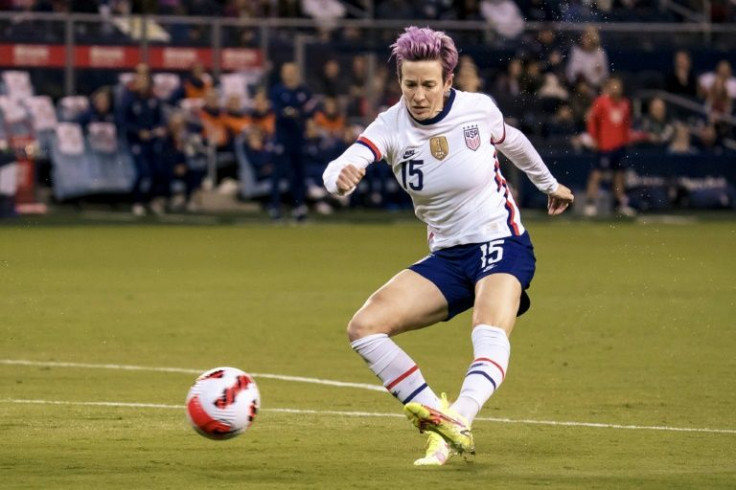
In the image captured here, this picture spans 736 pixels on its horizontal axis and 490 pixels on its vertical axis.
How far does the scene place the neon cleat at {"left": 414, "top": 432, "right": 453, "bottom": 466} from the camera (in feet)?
24.8

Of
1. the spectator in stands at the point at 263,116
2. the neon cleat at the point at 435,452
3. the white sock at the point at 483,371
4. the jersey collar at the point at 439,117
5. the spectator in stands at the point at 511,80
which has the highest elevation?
the jersey collar at the point at 439,117

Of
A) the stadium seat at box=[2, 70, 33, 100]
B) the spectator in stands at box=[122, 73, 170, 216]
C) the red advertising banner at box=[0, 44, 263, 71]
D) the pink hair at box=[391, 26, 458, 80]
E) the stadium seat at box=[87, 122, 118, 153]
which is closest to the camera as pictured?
the pink hair at box=[391, 26, 458, 80]

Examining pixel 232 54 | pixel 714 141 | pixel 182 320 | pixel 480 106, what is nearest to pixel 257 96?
pixel 232 54

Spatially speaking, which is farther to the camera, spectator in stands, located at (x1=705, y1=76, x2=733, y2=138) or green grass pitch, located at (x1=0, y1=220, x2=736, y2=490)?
spectator in stands, located at (x1=705, y1=76, x2=733, y2=138)

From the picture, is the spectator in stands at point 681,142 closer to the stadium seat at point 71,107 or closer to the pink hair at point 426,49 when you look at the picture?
the stadium seat at point 71,107

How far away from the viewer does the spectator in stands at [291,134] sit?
25703 mm

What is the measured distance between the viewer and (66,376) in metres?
10.7

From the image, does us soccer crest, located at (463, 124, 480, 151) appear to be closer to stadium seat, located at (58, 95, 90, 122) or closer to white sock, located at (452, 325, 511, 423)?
white sock, located at (452, 325, 511, 423)

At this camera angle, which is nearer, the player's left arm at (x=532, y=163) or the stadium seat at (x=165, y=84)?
the player's left arm at (x=532, y=163)

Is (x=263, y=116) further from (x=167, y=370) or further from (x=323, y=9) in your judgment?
(x=167, y=370)

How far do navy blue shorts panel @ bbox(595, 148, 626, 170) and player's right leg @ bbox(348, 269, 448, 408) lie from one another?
2041 cm

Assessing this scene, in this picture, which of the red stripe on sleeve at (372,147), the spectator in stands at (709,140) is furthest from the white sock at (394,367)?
the spectator in stands at (709,140)

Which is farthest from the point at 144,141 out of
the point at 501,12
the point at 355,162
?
the point at 355,162

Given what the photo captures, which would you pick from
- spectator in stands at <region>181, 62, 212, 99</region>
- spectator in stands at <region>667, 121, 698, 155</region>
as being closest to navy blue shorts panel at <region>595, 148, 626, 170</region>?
spectator in stands at <region>667, 121, 698, 155</region>
